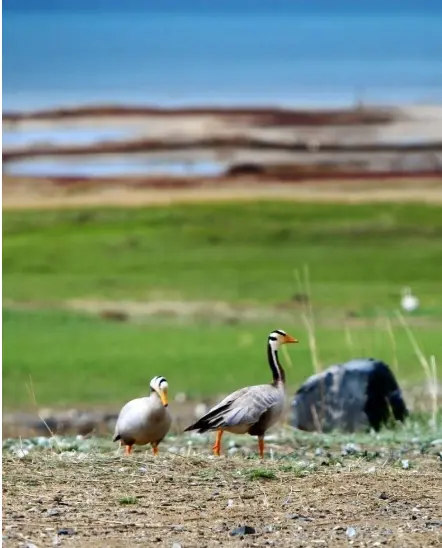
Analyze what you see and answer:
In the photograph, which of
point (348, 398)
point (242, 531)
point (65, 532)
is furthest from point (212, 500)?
point (348, 398)

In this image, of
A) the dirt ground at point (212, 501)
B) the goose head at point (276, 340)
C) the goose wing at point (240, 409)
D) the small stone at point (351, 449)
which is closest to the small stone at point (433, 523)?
the dirt ground at point (212, 501)

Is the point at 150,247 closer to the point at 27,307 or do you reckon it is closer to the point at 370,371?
the point at 27,307

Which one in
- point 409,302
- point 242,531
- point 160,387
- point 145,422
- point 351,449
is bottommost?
point 242,531

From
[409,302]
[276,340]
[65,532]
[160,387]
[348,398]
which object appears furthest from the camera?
[409,302]

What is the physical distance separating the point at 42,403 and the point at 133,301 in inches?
233

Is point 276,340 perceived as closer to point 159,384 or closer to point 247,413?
point 247,413

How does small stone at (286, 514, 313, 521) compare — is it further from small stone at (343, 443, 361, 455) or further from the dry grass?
small stone at (343, 443, 361, 455)

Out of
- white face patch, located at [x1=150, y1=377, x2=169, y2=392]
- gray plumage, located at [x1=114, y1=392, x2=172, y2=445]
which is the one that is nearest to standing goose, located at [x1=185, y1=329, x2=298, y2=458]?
gray plumage, located at [x1=114, y1=392, x2=172, y2=445]

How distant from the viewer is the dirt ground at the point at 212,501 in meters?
6.18

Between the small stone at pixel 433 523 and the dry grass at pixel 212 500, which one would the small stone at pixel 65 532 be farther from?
the small stone at pixel 433 523

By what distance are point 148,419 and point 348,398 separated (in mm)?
2731

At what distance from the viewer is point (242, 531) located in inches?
246

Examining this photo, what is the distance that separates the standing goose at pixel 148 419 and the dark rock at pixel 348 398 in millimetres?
2585

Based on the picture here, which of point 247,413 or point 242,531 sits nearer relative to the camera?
point 242,531
